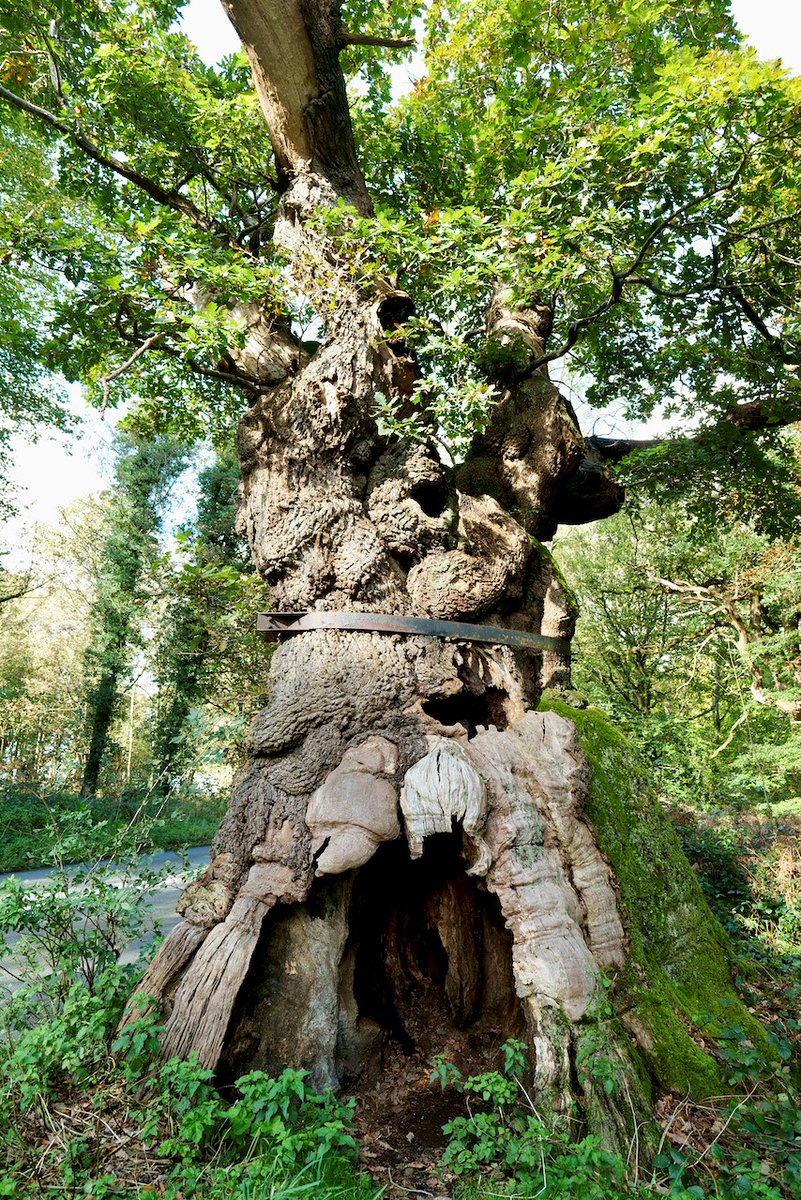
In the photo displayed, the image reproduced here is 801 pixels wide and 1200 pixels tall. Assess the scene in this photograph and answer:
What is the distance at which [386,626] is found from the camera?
4.10 meters

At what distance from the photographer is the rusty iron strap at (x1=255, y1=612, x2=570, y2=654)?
411cm

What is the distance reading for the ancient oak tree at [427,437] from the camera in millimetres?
3285

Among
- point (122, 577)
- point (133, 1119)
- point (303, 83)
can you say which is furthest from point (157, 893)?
point (122, 577)

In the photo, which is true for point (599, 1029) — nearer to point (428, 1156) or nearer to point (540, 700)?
point (428, 1156)

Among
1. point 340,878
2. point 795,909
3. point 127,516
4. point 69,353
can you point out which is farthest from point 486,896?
point 127,516

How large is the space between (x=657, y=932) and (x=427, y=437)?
140 inches

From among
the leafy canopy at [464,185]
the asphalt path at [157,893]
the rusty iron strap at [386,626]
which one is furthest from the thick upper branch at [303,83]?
the asphalt path at [157,893]

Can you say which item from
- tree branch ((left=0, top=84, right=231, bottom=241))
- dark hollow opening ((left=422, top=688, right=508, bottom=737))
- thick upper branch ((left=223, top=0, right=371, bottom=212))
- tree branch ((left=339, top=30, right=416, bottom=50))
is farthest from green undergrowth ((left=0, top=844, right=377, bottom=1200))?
tree branch ((left=339, top=30, right=416, bottom=50))

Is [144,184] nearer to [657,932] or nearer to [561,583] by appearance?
[561,583]

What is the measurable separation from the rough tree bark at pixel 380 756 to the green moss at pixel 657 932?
60 mm

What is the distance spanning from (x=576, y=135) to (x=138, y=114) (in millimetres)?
3626

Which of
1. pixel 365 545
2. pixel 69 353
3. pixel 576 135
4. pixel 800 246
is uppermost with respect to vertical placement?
pixel 576 135

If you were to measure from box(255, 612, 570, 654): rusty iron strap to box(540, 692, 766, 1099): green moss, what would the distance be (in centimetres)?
57

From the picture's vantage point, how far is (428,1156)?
2932 mm
